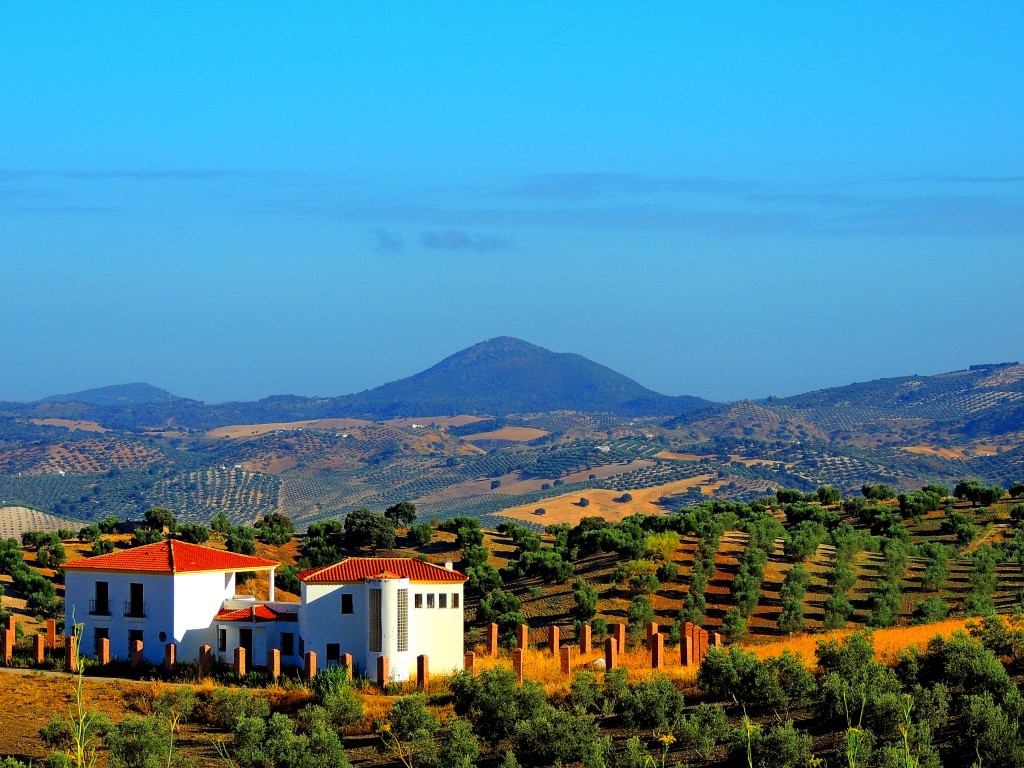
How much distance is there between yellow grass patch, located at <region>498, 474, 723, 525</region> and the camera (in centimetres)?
14525

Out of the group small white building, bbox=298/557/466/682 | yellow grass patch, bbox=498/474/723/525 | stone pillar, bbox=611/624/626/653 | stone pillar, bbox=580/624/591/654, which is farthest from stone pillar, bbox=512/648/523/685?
yellow grass patch, bbox=498/474/723/525

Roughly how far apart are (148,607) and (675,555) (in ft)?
75.0

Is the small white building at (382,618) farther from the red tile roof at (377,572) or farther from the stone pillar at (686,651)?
the stone pillar at (686,651)

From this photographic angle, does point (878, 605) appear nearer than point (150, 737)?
No

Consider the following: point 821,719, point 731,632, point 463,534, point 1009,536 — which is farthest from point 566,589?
point 821,719

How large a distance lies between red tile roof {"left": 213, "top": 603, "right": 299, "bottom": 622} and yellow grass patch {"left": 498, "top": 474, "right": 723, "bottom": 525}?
97.2 m

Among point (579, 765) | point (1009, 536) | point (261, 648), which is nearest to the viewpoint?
point (579, 765)

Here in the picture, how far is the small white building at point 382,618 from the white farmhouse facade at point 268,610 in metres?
0.03

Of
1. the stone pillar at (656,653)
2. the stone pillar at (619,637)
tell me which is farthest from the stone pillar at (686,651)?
the stone pillar at (619,637)

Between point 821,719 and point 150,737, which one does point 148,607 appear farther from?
point 821,719

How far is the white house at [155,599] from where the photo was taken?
4259 centimetres

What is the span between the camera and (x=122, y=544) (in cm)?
6844

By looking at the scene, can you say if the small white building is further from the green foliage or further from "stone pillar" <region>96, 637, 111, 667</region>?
the green foliage

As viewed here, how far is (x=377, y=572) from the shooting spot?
40.5 meters
